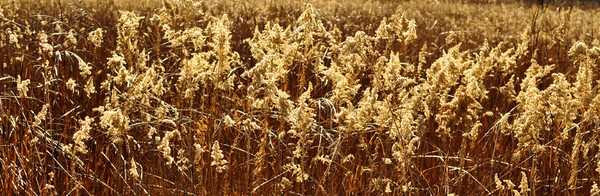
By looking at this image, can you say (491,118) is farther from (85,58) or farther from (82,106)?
(85,58)

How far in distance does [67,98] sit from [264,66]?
1.27 meters

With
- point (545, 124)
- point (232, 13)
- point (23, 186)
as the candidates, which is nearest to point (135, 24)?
point (23, 186)

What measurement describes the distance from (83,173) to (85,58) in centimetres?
200

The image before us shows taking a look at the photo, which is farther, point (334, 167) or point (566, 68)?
point (566, 68)

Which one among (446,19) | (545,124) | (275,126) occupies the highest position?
(545,124)

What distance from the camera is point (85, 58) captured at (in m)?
4.14

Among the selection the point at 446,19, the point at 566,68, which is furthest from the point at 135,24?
the point at 446,19

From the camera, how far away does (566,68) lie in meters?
5.13

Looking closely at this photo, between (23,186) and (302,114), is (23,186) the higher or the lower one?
the lower one

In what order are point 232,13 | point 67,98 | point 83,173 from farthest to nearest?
point 232,13 → point 67,98 → point 83,173

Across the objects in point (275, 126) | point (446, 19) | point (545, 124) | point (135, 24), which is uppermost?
point (135, 24)

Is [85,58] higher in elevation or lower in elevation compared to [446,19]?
higher

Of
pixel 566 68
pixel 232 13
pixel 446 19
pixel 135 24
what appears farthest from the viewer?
pixel 446 19

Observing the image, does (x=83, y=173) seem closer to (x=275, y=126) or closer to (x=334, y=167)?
(x=334, y=167)
